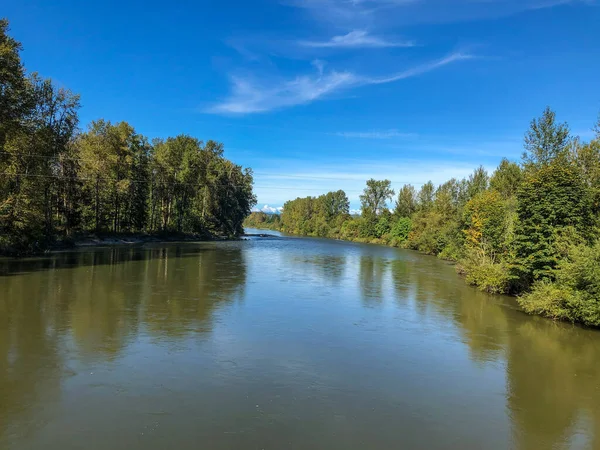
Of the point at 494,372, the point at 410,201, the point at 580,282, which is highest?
the point at 410,201

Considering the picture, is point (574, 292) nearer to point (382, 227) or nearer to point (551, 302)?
point (551, 302)

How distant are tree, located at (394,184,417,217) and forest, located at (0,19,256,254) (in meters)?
33.7

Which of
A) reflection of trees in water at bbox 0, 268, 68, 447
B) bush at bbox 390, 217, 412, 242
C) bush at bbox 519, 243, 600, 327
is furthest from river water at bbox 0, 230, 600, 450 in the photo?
Result: bush at bbox 390, 217, 412, 242

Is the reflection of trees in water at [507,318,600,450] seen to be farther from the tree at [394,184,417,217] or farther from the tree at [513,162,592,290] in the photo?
the tree at [394,184,417,217]

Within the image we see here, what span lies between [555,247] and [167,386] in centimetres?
1818

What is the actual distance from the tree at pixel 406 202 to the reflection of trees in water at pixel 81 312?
232ft

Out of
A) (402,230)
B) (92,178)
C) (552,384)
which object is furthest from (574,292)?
(402,230)

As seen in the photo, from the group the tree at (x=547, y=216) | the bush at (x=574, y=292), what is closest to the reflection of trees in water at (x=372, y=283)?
the bush at (x=574, y=292)

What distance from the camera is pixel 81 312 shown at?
580 inches

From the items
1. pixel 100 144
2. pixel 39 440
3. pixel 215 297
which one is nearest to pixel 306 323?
pixel 215 297

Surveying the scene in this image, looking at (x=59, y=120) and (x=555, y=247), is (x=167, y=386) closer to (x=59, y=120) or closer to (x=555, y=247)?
(x=555, y=247)

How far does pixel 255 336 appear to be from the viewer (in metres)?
13.0

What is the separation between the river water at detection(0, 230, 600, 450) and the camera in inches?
286

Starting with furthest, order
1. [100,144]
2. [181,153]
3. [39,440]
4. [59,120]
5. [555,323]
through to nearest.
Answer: [181,153]
[100,144]
[59,120]
[555,323]
[39,440]
